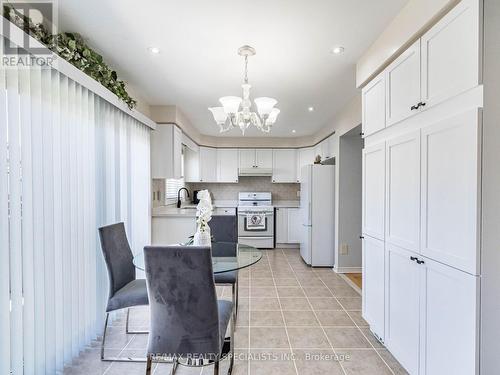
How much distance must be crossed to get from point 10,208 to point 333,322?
108 inches

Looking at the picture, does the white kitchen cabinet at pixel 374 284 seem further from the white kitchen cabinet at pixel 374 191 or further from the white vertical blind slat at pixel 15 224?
the white vertical blind slat at pixel 15 224

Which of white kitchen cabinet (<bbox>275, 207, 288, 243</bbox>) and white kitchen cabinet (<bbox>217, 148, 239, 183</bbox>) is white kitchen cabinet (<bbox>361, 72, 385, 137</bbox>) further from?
white kitchen cabinet (<bbox>217, 148, 239, 183</bbox>)

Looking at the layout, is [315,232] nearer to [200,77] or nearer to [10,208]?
[200,77]

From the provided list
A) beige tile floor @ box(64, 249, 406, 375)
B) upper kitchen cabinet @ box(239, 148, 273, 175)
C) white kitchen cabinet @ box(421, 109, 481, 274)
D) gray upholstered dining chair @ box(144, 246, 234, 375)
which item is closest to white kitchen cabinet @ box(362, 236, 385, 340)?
beige tile floor @ box(64, 249, 406, 375)

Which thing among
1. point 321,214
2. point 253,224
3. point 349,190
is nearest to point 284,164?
point 253,224

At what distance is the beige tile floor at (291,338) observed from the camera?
6.55ft

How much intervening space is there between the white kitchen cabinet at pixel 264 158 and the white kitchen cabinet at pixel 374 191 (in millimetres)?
3708

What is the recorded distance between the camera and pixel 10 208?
1.50 metres

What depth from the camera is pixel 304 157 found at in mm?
6090

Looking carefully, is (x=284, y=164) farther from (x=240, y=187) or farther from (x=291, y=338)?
(x=291, y=338)

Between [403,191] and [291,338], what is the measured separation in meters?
1.57

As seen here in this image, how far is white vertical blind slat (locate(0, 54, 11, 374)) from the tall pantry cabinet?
92.7 inches

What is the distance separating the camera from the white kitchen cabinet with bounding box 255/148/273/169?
6.20m

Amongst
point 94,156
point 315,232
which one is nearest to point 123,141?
point 94,156
